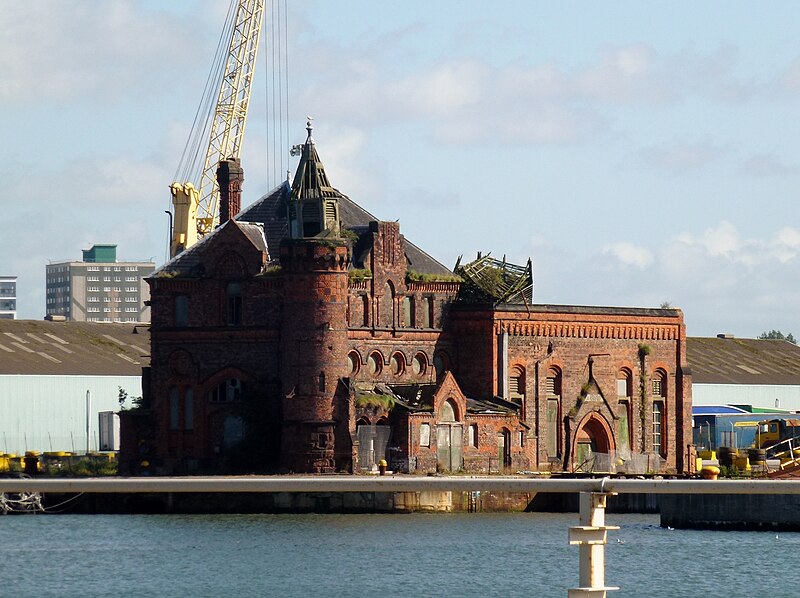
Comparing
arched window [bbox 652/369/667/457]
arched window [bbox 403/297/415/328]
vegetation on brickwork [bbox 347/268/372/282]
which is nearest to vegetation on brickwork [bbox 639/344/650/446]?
arched window [bbox 652/369/667/457]

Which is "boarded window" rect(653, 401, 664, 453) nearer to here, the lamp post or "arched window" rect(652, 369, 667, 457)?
"arched window" rect(652, 369, 667, 457)

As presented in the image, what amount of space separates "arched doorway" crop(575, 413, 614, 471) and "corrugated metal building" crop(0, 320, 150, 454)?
31.1 m

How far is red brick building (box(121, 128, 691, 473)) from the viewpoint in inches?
2911

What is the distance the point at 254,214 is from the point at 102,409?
23542 mm

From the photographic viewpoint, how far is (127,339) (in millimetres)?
111625

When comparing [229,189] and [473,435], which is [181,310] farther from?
[473,435]

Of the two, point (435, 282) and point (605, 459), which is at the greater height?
point (435, 282)

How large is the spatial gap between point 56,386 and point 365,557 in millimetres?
49203

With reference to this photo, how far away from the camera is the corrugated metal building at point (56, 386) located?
97.6 m

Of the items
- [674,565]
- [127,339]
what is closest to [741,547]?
[674,565]

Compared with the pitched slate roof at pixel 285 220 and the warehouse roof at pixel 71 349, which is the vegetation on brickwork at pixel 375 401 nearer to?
the pitched slate roof at pixel 285 220

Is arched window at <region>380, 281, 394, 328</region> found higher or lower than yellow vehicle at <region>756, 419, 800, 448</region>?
higher

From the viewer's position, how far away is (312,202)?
75875 millimetres

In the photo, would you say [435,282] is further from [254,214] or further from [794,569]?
[794,569]
